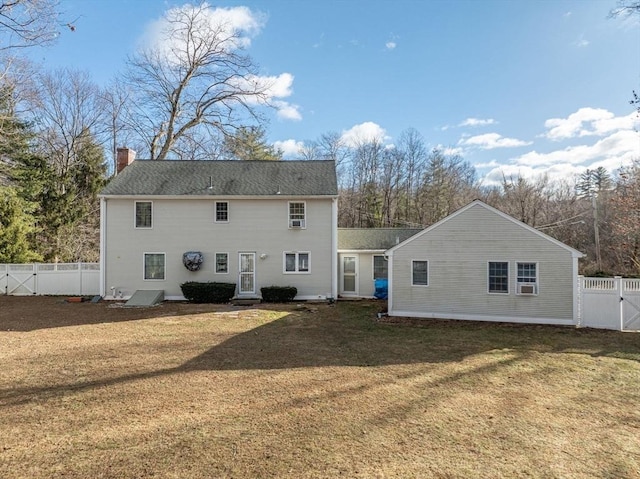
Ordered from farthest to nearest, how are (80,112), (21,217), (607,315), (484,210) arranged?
(80,112) < (21,217) < (484,210) < (607,315)

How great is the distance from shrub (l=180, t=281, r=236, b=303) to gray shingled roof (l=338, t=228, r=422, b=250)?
6.35 meters

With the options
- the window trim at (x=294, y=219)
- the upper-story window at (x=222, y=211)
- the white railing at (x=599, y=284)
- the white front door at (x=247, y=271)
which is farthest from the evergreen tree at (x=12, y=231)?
the white railing at (x=599, y=284)

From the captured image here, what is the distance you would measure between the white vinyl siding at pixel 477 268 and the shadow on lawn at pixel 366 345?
0.70 metres

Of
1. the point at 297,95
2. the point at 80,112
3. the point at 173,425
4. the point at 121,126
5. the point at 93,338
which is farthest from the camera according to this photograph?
the point at 121,126

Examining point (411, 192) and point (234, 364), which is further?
point (411, 192)

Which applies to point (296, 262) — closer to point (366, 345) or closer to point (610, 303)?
point (366, 345)

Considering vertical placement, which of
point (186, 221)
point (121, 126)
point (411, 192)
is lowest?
point (186, 221)

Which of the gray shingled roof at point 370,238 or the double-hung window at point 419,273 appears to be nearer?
the double-hung window at point 419,273

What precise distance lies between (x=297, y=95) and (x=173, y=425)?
22641 millimetres

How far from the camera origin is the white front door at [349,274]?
18.8 meters

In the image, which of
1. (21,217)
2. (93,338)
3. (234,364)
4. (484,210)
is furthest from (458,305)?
(21,217)

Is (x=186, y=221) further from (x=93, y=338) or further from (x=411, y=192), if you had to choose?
(x=411, y=192)

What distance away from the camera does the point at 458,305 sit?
42.6ft

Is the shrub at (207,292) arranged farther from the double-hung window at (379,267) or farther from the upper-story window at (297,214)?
the double-hung window at (379,267)
